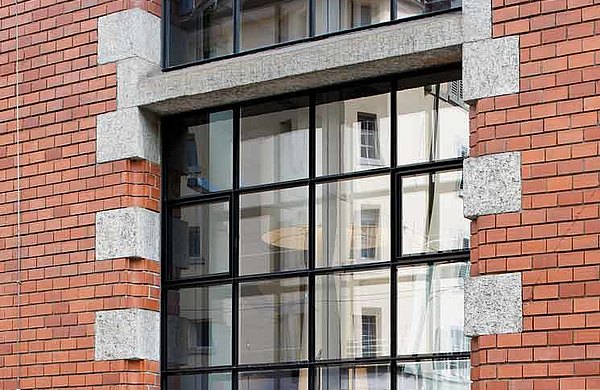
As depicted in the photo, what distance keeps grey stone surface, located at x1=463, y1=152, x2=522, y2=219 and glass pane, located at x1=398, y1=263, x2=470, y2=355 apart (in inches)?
20.8

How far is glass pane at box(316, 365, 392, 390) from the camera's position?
266 inches

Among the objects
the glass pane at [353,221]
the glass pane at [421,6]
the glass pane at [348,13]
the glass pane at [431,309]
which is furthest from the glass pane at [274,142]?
the glass pane at [431,309]

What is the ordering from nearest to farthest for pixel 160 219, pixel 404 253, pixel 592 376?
1. pixel 592 376
2. pixel 404 253
3. pixel 160 219

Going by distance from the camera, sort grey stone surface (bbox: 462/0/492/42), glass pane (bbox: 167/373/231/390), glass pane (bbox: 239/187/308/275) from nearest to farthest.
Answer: grey stone surface (bbox: 462/0/492/42), glass pane (bbox: 239/187/308/275), glass pane (bbox: 167/373/231/390)

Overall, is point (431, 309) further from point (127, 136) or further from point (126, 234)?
point (127, 136)

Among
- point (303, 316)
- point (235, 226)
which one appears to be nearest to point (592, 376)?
point (303, 316)

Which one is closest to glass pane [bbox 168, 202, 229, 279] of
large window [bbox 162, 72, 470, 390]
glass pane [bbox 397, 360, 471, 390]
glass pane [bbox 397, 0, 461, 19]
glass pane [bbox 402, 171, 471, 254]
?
large window [bbox 162, 72, 470, 390]

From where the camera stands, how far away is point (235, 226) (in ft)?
24.3

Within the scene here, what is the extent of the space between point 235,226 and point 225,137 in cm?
59

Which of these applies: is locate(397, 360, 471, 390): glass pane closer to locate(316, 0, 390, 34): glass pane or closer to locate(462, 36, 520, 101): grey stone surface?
locate(462, 36, 520, 101): grey stone surface

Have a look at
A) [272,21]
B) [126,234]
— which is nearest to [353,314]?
[126,234]

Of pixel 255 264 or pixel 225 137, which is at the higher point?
pixel 225 137

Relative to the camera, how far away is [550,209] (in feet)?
19.4

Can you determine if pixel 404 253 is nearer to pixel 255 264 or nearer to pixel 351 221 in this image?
pixel 351 221
